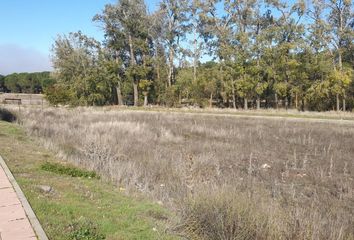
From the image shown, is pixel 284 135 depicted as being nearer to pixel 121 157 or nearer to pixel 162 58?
pixel 121 157

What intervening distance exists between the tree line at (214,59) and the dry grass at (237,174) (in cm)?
2442

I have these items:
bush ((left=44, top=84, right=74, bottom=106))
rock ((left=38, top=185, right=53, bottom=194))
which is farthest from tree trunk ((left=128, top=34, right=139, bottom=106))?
rock ((left=38, top=185, right=53, bottom=194))

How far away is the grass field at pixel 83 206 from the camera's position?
6387 mm

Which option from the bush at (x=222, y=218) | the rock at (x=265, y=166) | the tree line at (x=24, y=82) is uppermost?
the tree line at (x=24, y=82)

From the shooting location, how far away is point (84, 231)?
6137 millimetres

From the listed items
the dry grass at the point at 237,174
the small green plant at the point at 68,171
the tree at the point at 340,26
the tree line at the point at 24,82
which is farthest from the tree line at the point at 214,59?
the tree line at the point at 24,82

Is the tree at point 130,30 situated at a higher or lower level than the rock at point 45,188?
higher

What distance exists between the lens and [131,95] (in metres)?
73.9

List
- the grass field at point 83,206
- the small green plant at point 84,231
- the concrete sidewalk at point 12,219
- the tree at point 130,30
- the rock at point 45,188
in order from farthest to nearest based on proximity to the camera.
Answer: the tree at point 130,30 → the rock at point 45,188 → the grass field at point 83,206 → the small green plant at point 84,231 → the concrete sidewalk at point 12,219

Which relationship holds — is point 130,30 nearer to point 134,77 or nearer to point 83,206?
point 134,77

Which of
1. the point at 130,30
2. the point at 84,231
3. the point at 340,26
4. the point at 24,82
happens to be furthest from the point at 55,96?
the point at 24,82

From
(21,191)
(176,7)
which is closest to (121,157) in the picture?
(21,191)

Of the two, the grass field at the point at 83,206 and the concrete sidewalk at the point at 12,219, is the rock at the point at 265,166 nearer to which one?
the grass field at the point at 83,206

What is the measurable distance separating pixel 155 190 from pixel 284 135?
15905 millimetres
